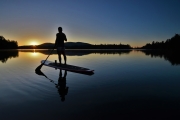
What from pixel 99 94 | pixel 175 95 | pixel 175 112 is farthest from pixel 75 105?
pixel 175 95

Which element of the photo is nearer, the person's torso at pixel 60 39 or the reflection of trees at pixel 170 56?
the person's torso at pixel 60 39

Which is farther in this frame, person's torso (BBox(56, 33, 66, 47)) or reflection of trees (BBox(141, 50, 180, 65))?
reflection of trees (BBox(141, 50, 180, 65))

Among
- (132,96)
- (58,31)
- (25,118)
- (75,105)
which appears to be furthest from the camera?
(58,31)

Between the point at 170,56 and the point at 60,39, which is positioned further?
the point at 170,56

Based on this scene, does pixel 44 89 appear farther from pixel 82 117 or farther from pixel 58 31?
pixel 58 31

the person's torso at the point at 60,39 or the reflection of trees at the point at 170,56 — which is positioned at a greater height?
the person's torso at the point at 60,39

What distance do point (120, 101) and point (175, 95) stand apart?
2.37 m

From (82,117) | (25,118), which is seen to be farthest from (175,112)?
→ (25,118)

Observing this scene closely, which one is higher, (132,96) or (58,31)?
(58,31)

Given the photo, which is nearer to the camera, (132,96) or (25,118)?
(25,118)

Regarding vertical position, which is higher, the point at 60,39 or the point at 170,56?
the point at 60,39

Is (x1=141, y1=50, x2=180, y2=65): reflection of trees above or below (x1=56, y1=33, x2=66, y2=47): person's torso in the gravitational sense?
below

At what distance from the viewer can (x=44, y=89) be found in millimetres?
6508

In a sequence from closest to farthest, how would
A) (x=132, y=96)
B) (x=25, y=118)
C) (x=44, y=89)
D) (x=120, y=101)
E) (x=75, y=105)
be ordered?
(x=25, y=118) → (x=75, y=105) → (x=120, y=101) → (x=132, y=96) → (x=44, y=89)
